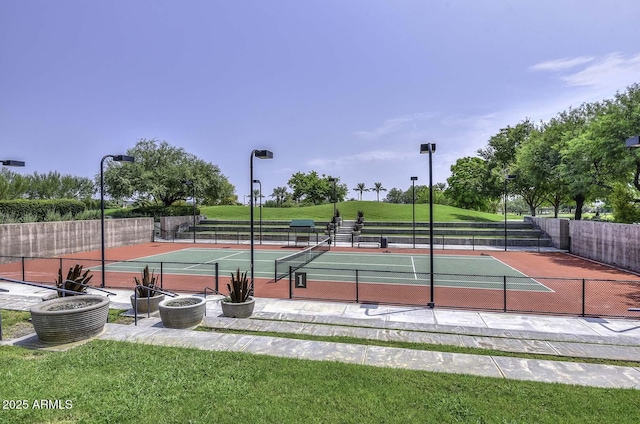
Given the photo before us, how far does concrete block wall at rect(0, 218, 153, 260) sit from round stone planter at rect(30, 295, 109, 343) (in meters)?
20.4

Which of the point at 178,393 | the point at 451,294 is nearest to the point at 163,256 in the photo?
the point at 451,294

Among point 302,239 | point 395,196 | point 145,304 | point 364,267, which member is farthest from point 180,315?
point 395,196

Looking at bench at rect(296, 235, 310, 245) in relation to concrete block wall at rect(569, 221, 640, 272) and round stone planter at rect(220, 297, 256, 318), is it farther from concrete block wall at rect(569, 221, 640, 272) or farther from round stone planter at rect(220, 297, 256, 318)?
concrete block wall at rect(569, 221, 640, 272)

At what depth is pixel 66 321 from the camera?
283 inches

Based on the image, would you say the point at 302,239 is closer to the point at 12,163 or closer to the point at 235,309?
the point at 12,163

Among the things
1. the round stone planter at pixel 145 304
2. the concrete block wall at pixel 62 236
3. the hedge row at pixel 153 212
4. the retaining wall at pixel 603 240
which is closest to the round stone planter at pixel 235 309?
the round stone planter at pixel 145 304

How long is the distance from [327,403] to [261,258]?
67.4ft

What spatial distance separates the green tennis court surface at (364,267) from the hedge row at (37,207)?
10.3 m

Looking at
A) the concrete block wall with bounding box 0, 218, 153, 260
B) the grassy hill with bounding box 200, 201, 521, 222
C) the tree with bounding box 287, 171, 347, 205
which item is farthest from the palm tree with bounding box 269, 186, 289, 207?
the concrete block wall with bounding box 0, 218, 153, 260

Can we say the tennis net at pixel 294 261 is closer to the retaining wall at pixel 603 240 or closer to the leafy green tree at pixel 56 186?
the retaining wall at pixel 603 240

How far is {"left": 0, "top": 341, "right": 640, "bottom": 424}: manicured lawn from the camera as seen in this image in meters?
4.59

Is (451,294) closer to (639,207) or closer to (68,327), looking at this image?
(68,327)

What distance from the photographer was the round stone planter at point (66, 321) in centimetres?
711

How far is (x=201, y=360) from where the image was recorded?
639 cm
